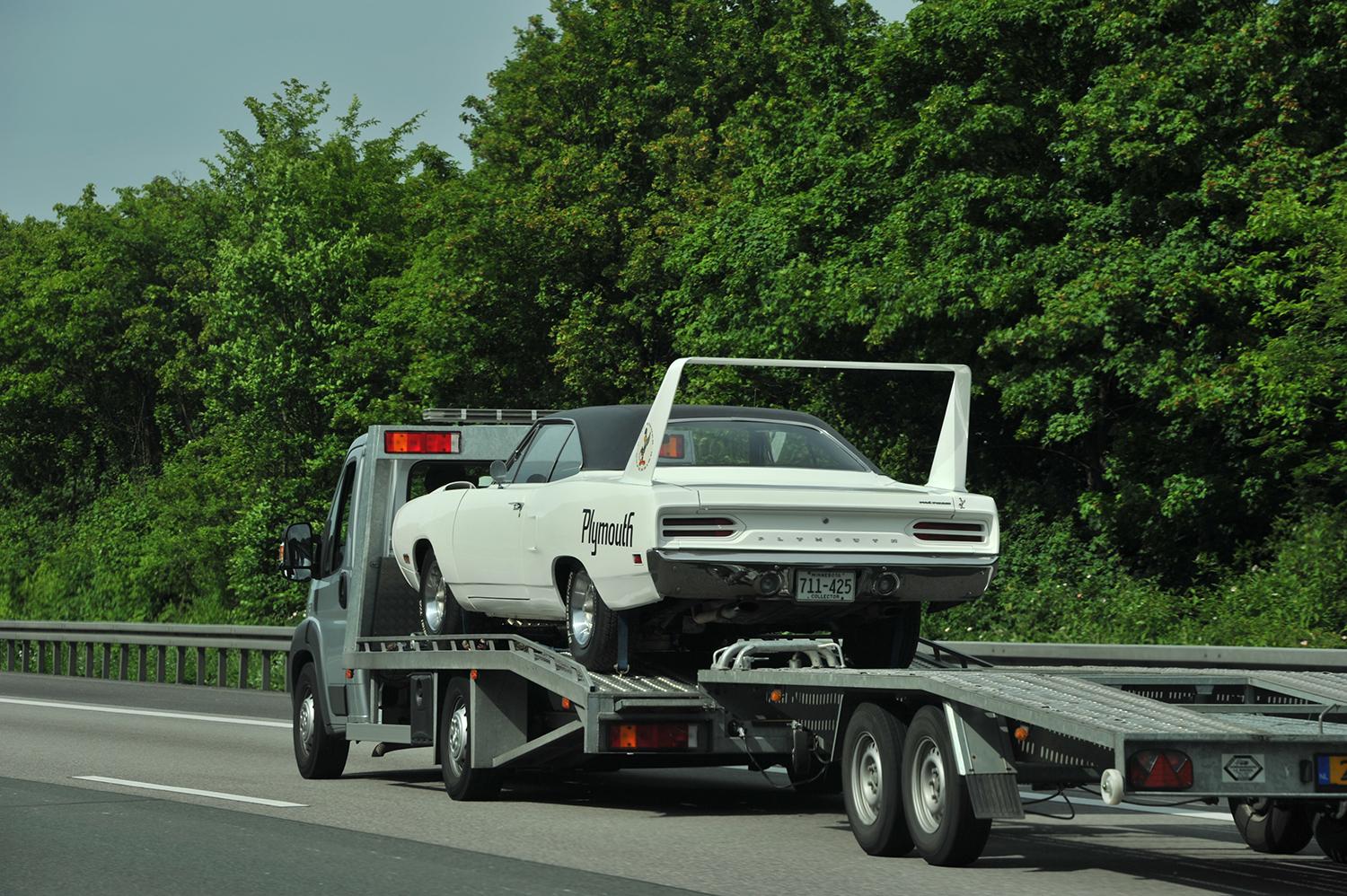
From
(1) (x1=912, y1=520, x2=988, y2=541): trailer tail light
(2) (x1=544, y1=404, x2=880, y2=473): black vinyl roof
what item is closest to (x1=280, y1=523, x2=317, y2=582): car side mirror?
(2) (x1=544, y1=404, x2=880, y2=473): black vinyl roof

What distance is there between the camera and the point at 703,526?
31.6 feet

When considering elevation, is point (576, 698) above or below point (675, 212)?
below

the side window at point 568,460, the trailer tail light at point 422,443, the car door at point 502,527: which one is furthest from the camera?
the trailer tail light at point 422,443

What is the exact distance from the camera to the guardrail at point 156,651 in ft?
79.9

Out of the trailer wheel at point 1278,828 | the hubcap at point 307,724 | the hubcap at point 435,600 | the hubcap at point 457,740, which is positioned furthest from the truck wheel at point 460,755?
the trailer wheel at point 1278,828

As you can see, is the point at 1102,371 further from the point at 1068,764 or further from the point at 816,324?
the point at 1068,764

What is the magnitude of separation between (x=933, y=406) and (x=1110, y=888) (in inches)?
969

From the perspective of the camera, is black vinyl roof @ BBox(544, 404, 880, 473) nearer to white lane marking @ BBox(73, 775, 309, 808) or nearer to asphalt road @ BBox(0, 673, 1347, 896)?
asphalt road @ BBox(0, 673, 1347, 896)

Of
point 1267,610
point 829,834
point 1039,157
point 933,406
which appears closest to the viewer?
point 829,834

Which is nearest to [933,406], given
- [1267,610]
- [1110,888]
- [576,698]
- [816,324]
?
[816,324]

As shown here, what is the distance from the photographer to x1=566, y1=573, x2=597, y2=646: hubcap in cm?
1053

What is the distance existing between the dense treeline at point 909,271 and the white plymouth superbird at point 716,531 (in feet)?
28.9

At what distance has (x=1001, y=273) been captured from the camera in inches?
1042

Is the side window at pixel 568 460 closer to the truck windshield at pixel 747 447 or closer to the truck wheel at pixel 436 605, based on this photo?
the truck windshield at pixel 747 447
